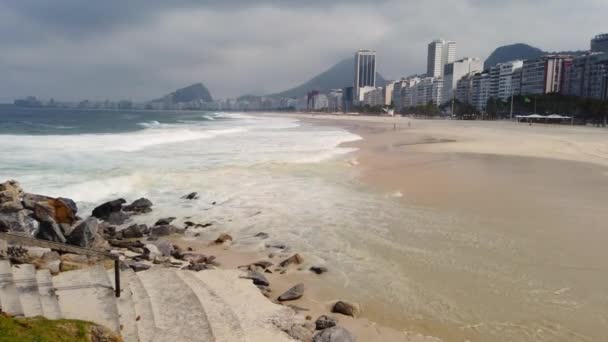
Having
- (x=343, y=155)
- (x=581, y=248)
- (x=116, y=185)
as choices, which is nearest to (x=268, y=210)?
(x=116, y=185)

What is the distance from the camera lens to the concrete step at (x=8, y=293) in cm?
464

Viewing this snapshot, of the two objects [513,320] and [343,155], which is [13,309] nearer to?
[513,320]

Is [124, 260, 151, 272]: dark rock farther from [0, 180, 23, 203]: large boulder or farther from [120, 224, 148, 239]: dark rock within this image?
[0, 180, 23, 203]: large boulder

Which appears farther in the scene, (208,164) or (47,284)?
(208,164)

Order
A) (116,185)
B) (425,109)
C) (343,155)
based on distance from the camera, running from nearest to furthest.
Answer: (116,185) < (343,155) < (425,109)

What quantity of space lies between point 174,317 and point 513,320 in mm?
4770

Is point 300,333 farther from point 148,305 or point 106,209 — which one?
point 106,209

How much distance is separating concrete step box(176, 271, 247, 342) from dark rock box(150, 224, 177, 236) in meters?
4.05

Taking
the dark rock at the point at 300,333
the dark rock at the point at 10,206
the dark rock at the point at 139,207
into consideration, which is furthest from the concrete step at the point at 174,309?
the dark rock at the point at 139,207

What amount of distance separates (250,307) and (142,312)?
1500mm

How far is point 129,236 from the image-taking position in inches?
419

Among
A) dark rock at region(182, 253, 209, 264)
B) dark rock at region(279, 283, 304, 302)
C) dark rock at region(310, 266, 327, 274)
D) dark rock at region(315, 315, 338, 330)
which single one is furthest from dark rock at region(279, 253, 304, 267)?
dark rock at region(315, 315, 338, 330)

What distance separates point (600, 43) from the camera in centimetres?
17000

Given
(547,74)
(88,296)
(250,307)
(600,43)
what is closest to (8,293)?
(88,296)
